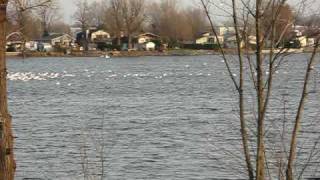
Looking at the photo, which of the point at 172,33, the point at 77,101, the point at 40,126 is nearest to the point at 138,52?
the point at 172,33

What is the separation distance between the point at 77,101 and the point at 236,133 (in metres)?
14.7

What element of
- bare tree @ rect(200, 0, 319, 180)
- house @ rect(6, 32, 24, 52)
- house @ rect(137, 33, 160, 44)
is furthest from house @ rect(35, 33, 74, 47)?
bare tree @ rect(200, 0, 319, 180)

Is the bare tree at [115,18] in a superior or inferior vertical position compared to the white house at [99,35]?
superior

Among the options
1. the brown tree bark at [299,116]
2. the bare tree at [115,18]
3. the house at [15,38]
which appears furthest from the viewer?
the bare tree at [115,18]

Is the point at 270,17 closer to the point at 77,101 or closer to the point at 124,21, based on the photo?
the point at 77,101

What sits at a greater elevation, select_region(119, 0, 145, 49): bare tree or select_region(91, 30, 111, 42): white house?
select_region(119, 0, 145, 49): bare tree

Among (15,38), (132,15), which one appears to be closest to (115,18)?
(132,15)

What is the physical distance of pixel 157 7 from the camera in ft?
397

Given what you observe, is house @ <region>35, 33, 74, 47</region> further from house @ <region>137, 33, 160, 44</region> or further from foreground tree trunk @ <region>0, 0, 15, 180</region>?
foreground tree trunk @ <region>0, 0, 15, 180</region>

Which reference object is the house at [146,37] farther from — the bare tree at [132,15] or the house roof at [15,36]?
the house roof at [15,36]

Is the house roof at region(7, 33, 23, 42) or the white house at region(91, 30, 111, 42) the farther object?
the white house at region(91, 30, 111, 42)

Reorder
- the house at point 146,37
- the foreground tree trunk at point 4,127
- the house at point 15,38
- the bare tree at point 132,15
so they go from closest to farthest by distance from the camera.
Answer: the foreground tree trunk at point 4,127 → the house at point 15,38 → the house at point 146,37 → the bare tree at point 132,15

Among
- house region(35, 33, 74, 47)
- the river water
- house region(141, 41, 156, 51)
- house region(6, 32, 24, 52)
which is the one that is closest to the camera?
house region(6, 32, 24, 52)

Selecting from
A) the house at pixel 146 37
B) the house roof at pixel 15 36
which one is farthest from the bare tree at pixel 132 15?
the house roof at pixel 15 36
